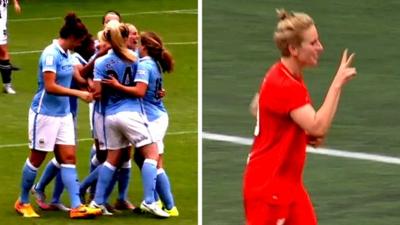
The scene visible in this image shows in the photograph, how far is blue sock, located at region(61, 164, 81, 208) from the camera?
34.5 ft

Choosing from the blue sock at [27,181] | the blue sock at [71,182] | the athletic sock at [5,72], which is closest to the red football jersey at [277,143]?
the blue sock at [71,182]

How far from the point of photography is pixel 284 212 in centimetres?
719

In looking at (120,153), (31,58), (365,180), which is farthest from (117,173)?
(31,58)

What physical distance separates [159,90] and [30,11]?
15.1 metres

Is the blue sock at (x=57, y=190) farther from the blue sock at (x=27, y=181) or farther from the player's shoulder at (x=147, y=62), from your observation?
the player's shoulder at (x=147, y=62)

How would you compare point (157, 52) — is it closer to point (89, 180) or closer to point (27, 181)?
point (89, 180)

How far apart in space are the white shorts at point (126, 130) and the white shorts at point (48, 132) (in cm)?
33

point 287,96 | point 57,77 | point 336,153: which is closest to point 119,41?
point 57,77


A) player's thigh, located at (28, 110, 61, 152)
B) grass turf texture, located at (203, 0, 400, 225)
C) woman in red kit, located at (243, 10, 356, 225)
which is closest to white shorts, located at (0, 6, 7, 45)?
grass turf texture, located at (203, 0, 400, 225)

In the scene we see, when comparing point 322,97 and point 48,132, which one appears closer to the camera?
point 48,132

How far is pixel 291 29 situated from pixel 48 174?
4389 mm

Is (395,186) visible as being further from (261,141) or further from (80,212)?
(261,141)

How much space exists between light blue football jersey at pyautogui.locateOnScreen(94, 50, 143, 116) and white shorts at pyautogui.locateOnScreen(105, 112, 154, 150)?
0.19 feet

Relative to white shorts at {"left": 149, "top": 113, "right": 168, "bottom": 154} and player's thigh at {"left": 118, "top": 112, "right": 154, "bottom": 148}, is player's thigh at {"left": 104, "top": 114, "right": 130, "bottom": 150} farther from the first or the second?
white shorts at {"left": 149, "top": 113, "right": 168, "bottom": 154}
